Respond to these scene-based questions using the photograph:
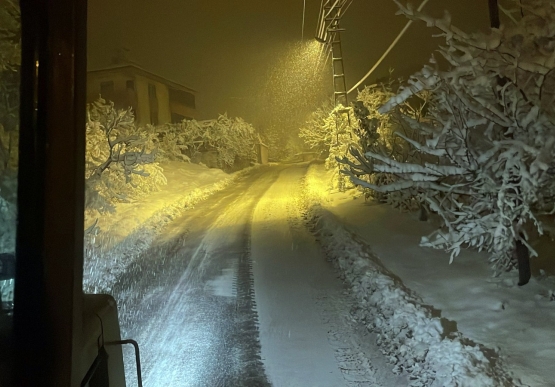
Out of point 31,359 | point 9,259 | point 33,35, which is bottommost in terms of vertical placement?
point 31,359

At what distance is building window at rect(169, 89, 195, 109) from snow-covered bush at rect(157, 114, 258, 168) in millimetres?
2131

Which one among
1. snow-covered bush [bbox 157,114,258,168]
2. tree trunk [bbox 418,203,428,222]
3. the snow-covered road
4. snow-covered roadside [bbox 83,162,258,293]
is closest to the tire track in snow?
the snow-covered road

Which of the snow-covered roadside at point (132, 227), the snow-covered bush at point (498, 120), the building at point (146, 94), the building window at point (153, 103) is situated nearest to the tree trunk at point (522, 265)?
the snow-covered bush at point (498, 120)

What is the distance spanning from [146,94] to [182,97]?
4.23 metres

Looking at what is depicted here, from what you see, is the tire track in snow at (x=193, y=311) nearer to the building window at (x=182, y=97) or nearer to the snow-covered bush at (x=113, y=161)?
the snow-covered bush at (x=113, y=161)

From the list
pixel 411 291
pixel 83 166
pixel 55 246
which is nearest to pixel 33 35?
pixel 83 166

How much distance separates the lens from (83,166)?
2.21 metres

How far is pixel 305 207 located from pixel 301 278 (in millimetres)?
8110

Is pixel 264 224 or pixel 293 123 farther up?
pixel 293 123

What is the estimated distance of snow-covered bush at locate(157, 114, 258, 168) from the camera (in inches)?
1291

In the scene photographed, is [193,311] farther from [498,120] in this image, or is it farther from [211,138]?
[211,138]

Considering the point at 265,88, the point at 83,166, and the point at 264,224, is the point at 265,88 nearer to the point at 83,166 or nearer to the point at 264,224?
the point at 264,224

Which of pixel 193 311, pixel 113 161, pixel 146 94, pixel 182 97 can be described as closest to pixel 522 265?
pixel 193 311

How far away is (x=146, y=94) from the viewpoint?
33656 millimetres
